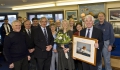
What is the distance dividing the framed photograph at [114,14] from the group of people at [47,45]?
118 inches

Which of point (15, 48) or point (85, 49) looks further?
point (15, 48)

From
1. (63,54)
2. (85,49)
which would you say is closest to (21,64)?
(63,54)

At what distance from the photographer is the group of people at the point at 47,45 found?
9.81 feet

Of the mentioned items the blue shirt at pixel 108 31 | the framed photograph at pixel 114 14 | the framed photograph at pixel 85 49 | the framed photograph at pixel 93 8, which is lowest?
the framed photograph at pixel 85 49

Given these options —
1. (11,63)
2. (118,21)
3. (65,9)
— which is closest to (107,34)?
(11,63)

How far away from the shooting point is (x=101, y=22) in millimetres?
3916

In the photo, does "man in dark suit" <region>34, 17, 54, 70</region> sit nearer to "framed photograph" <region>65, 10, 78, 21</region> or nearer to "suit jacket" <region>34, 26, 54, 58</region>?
"suit jacket" <region>34, 26, 54, 58</region>

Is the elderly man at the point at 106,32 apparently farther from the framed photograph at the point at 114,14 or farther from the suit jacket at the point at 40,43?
the framed photograph at the point at 114,14

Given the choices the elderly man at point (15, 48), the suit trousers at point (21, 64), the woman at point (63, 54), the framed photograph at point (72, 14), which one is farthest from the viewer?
the framed photograph at point (72, 14)

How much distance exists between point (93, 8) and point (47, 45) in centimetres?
431

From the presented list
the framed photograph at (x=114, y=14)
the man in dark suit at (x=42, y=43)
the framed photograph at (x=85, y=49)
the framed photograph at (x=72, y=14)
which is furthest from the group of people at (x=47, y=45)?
the framed photograph at (x=72, y=14)

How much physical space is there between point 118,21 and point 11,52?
502cm

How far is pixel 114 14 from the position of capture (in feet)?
22.4

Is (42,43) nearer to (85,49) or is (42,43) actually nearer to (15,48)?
(15,48)
